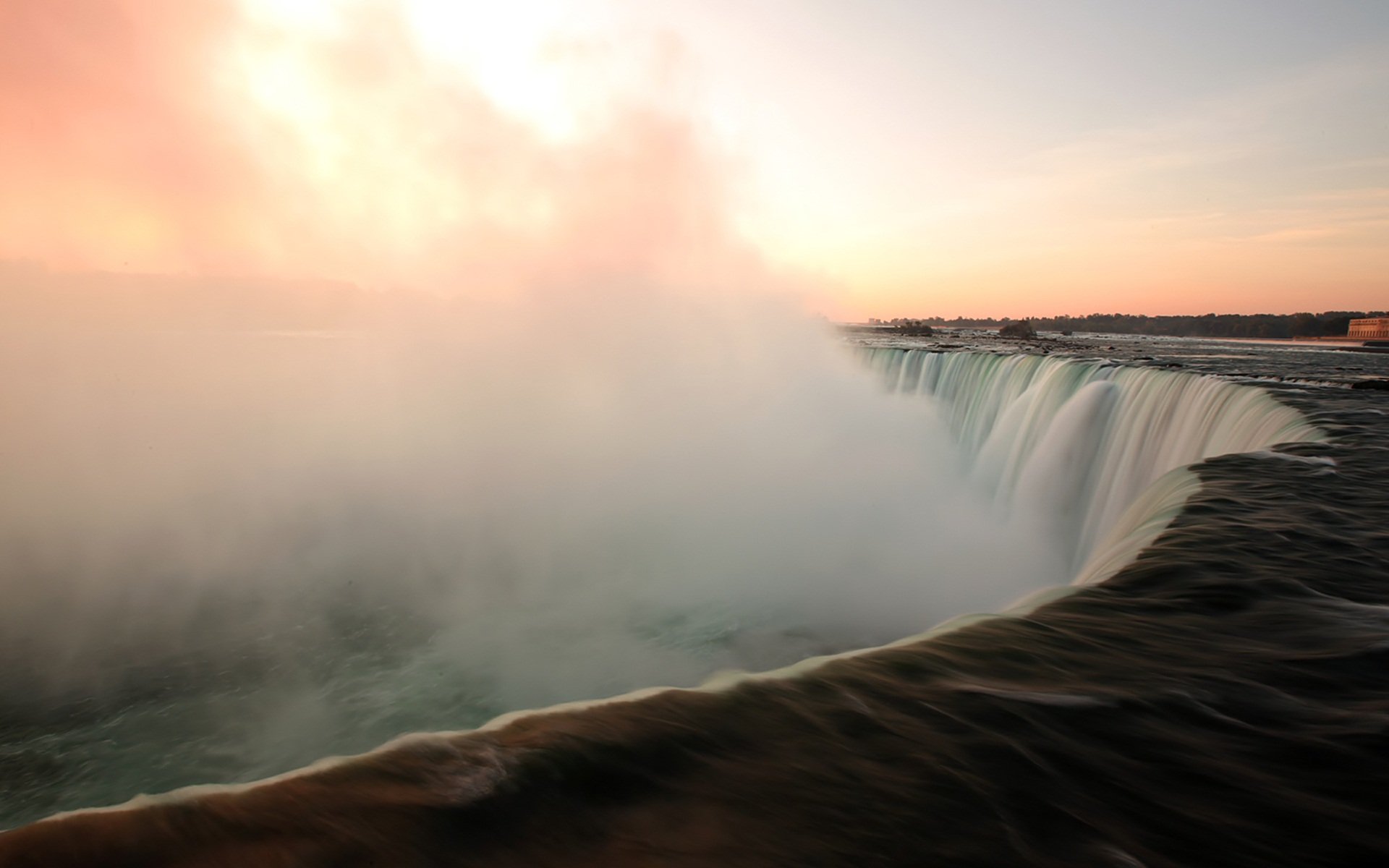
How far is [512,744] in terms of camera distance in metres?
2.04

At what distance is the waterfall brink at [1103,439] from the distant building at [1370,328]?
46.2m

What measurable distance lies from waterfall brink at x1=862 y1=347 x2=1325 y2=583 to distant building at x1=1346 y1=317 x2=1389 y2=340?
46.2 meters

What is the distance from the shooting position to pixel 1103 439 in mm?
12727

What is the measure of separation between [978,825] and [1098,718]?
0.95 m

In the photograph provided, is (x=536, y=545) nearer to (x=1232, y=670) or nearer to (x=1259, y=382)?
(x=1232, y=670)

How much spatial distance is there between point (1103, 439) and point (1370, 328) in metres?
56.0

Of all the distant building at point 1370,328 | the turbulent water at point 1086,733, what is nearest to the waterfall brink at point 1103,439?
the turbulent water at point 1086,733

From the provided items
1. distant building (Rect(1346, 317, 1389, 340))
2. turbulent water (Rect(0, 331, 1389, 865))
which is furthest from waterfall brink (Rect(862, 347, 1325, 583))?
distant building (Rect(1346, 317, 1389, 340))

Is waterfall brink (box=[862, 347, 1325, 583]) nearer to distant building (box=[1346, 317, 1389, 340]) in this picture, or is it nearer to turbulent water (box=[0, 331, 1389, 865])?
turbulent water (box=[0, 331, 1389, 865])

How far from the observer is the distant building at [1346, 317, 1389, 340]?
45375 millimetres

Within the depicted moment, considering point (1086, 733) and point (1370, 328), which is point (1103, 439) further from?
point (1370, 328)

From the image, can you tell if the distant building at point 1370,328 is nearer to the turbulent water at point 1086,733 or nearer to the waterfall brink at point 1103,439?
the waterfall brink at point 1103,439

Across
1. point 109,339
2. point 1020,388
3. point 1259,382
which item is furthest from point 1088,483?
point 109,339

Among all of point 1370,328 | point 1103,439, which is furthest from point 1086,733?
point 1370,328
